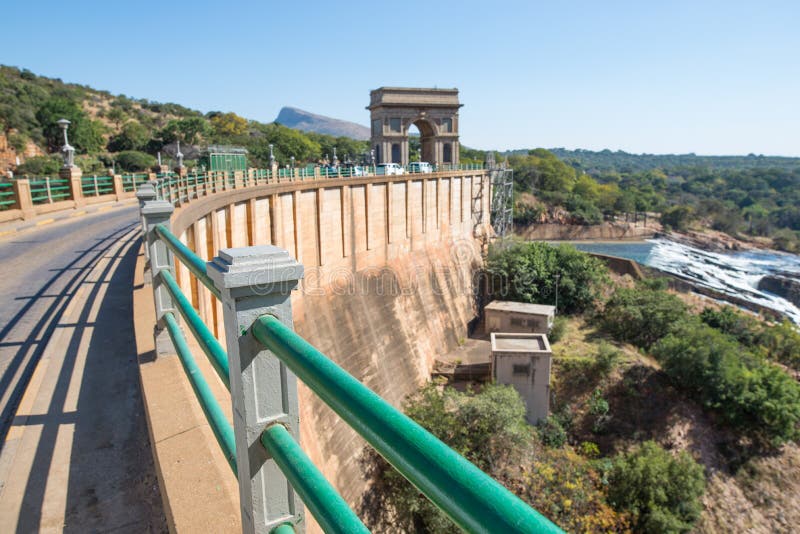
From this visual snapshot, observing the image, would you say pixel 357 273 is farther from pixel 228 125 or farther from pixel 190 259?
pixel 228 125

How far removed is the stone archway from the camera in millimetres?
47750

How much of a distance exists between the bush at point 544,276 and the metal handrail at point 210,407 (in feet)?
110

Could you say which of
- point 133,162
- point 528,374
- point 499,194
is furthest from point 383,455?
point 133,162

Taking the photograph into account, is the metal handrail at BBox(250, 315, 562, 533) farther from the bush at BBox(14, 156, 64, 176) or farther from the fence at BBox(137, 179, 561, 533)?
the bush at BBox(14, 156, 64, 176)

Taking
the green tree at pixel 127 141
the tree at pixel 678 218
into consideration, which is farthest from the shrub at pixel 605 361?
the tree at pixel 678 218

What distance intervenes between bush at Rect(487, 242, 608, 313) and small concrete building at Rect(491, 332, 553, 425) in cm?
1154

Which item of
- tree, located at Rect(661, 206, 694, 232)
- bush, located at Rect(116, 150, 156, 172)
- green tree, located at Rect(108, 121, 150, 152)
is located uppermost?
green tree, located at Rect(108, 121, 150, 152)

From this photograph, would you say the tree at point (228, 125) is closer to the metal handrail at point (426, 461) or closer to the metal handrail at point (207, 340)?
the metal handrail at point (207, 340)

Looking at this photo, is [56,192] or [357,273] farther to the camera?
[357,273]

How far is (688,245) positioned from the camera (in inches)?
3034

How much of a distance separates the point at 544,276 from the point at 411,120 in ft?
67.6

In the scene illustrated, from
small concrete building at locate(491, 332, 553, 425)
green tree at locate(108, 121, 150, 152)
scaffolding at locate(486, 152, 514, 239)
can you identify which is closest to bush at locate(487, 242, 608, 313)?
scaffolding at locate(486, 152, 514, 239)

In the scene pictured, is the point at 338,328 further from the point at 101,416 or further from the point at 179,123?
the point at 179,123

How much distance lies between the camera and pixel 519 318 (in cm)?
3192
